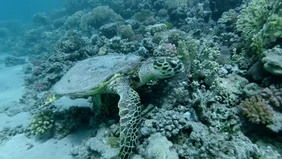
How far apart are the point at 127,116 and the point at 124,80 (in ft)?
2.63

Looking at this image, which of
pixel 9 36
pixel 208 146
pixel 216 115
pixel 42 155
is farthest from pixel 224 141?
pixel 9 36

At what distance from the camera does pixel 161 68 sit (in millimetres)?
4254

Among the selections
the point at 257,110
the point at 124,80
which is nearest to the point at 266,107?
the point at 257,110

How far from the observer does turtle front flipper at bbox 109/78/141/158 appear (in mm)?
3760

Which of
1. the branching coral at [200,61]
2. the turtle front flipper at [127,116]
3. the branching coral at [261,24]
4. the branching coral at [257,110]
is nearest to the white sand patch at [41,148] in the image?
the turtle front flipper at [127,116]

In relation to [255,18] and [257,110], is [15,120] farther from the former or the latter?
[255,18]

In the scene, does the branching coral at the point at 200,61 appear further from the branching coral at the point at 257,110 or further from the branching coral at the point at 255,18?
the branching coral at the point at 255,18

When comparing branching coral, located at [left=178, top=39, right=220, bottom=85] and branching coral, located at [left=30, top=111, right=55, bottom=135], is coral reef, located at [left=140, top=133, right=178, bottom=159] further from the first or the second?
branching coral, located at [left=30, top=111, right=55, bottom=135]

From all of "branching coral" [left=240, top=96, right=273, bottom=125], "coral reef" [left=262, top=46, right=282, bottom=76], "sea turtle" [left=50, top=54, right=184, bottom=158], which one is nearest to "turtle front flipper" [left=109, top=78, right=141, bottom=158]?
"sea turtle" [left=50, top=54, right=184, bottom=158]

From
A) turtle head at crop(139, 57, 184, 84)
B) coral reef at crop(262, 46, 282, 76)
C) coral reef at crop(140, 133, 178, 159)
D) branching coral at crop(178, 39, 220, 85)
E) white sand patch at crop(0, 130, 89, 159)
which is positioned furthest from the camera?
white sand patch at crop(0, 130, 89, 159)

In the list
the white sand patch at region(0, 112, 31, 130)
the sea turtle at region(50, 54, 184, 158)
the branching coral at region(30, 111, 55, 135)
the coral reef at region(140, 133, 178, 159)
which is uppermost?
the sea turtle at region(50, 54, 184, 158)

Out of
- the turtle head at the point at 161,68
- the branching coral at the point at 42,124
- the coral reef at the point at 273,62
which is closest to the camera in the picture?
the coral reef at the point at 273,62

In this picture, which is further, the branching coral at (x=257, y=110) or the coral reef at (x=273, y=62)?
the coral reef at (x=273, y=62)

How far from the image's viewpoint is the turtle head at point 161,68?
4.24m
